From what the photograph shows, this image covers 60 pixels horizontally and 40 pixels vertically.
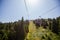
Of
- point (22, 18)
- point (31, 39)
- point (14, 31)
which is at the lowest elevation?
point (31, 39)

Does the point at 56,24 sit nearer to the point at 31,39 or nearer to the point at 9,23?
the point at 31,39

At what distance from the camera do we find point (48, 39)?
8.44m

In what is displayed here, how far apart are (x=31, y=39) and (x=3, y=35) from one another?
2.21 meters

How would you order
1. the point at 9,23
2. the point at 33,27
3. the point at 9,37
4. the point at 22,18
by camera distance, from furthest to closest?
the point at 33,27 → the point at 9,23 → the point at 22,18 → the point at 9,37

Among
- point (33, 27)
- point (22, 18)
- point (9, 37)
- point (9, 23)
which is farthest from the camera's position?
point (33, 27)

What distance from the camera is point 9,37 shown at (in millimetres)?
8391

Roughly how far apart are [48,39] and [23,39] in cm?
169

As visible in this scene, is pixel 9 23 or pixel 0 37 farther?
pixel 9 23

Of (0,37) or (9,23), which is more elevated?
(9,23)

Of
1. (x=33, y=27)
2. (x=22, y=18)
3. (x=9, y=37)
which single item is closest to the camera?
(x=9, y=37)

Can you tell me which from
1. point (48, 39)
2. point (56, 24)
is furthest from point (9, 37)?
point (56, 24)

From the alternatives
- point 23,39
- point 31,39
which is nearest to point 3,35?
point 23,39

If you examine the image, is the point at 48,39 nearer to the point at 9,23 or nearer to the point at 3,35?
the point at 3,35

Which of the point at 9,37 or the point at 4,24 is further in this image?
the point at 4,24
